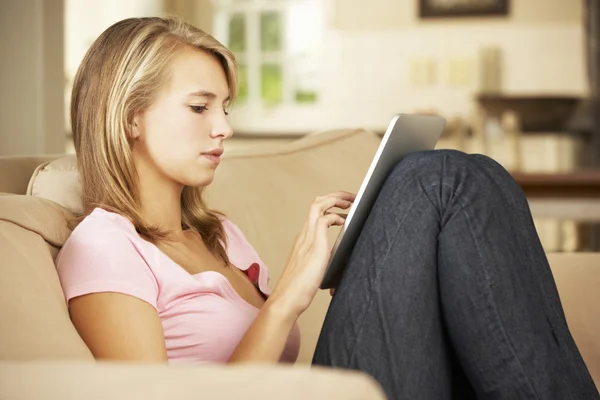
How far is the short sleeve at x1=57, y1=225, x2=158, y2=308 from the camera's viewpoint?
108cm

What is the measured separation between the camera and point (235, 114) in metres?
6.41

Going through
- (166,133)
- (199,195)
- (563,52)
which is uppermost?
(563,52)

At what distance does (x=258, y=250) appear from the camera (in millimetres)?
1712

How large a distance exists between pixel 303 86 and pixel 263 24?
0.54m

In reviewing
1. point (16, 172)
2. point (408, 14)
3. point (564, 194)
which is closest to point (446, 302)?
point (16, 172)

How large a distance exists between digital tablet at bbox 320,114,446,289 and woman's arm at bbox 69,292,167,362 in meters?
0.26

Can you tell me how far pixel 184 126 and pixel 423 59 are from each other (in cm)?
495

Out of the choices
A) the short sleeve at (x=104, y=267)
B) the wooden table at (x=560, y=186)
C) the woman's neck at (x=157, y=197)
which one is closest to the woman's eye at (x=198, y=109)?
the woman's neck at (x=157, y=197)

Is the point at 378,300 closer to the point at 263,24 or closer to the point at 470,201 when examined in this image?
the point at 470,201

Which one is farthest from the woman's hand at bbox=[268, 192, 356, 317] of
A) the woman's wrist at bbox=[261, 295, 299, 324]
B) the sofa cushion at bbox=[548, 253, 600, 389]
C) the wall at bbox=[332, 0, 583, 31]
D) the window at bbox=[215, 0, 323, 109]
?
the window at bbox=[215, 0, 323, 109]

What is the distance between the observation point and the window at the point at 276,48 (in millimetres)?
6340

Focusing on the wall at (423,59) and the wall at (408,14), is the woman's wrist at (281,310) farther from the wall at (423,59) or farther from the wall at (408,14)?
the wall at (408,14)

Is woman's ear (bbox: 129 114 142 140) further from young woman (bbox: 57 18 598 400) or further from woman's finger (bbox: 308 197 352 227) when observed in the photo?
woman's finger (bbox: 308 197 352 227)

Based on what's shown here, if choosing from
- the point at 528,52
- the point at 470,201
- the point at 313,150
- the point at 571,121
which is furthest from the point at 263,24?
the point at 470,201
